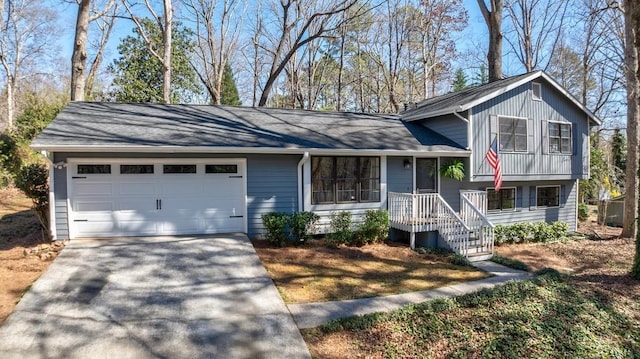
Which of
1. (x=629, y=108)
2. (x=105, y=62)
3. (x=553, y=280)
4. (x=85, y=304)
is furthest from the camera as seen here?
(x=105, y=62)

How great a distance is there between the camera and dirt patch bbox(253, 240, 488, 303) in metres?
6.42

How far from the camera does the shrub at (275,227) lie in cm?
889

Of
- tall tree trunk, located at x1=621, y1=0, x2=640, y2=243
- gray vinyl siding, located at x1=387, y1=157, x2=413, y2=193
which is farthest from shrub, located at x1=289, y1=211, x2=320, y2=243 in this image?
tall tree trunk, located at x1=621, y1=0, x2=640, y2=243

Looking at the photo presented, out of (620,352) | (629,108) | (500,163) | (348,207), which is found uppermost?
(629,108)

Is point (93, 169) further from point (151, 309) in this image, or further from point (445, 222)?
point (445, 222)

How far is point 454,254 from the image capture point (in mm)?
9523

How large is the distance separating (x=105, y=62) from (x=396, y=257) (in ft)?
74.8

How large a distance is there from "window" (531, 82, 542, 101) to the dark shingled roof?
11.3ft

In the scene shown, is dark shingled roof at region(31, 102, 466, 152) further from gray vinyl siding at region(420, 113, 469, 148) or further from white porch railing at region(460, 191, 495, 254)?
white porch railing at region(460, 191, 495, 254)

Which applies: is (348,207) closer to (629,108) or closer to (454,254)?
(454,254)

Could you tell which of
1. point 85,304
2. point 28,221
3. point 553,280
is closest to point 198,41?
point 28,221

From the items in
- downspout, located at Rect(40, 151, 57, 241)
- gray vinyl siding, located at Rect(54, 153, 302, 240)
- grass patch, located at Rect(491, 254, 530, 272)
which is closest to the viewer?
downspout, located at Rect(40, 151, 57, 241)

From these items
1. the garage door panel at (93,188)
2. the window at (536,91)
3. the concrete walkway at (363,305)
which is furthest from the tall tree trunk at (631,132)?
the garage door panel at (93,188)

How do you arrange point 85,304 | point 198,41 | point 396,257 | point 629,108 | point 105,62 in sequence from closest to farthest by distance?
point 85,304
point 396,257
point 629,108
point 105,62
point 198,41
